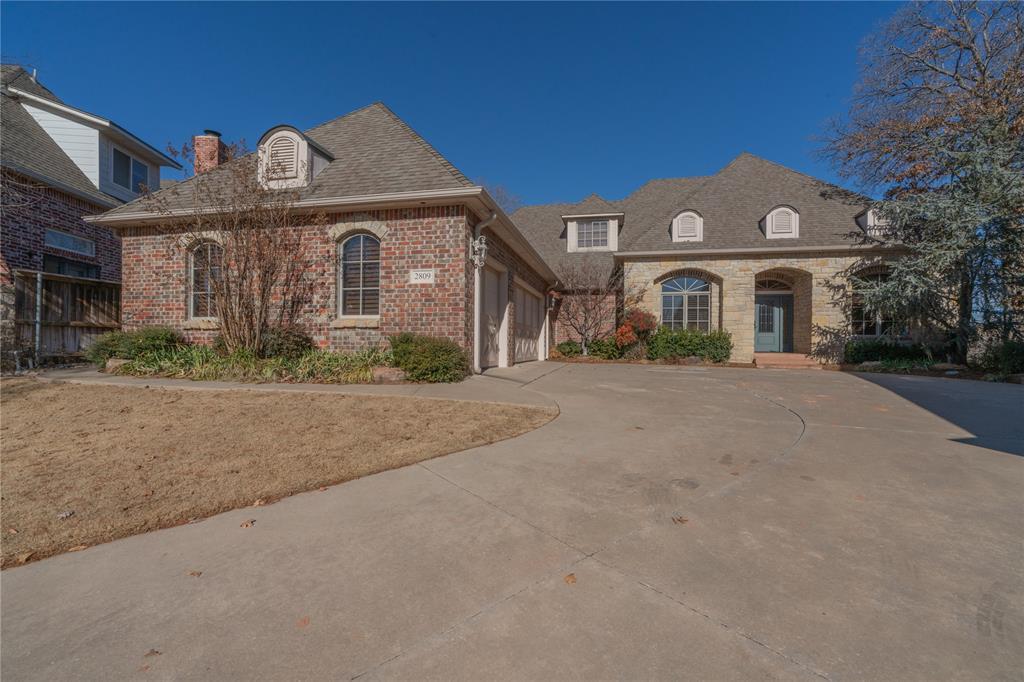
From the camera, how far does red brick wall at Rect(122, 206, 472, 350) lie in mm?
8812

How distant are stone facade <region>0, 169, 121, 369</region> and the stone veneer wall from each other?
1739cm

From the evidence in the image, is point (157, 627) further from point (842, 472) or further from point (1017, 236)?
point (1017, 236)

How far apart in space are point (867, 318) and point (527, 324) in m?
12.1

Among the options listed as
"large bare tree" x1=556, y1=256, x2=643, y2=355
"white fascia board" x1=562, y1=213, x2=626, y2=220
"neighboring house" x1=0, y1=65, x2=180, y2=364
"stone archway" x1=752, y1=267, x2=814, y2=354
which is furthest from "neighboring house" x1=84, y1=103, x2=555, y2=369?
"stone archway" x1=752, y1=267, x2=814, y2=354

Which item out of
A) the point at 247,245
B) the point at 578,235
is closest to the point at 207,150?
the point at 247,245

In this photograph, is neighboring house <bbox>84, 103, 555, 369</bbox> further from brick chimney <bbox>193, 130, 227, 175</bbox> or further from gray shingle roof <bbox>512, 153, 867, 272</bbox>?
gray shingle roof <bbox>512, 153, 867, 272</bbox>

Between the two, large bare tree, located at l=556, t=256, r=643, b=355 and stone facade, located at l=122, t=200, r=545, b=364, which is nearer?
stone facade, located at l=122, t=200, r=545, b=364

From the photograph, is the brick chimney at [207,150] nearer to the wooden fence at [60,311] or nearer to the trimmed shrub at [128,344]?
the wooden fence at [60,311]

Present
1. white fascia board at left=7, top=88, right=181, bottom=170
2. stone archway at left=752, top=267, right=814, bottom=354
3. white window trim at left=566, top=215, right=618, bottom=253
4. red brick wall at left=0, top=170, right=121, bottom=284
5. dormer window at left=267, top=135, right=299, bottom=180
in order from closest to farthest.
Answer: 1. dormer window at left=267, top=135, right=299, bottom=180
2. red brick wall at left=0, top=170, right=121, bottom=284
3. white fascia board at left=7, top=88, right=181, bottom=170
4. stone archway at left=752, top=267, right=814, bottom=354
5. white window trim at left=566, top=215, right=618, bottom=253

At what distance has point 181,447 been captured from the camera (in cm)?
443

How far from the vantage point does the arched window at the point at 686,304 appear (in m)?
16.5

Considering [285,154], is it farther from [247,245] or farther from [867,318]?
[867,318]

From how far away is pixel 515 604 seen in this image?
199 cm

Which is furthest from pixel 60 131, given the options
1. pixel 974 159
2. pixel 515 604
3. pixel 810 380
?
pixel 974 159
